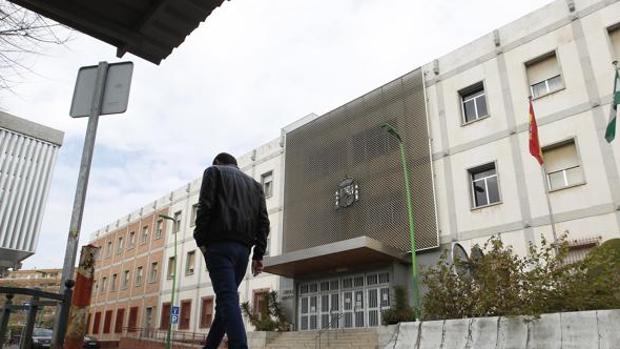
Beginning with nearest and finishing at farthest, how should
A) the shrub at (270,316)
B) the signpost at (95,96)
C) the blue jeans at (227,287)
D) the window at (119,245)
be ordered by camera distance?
the blue jeans at (227,287) → the signpost at (95,96) → the shrub at (270,316) → the window at (119,245)

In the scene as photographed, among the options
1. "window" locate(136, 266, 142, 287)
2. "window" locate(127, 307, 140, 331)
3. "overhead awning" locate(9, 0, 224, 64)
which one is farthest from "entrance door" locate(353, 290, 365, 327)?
"window" locate(136, 266, 142, 287)

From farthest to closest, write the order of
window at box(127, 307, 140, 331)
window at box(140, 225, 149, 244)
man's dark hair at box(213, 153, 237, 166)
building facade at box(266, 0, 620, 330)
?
window at box(140, 225, 149, 244) < window at box(127, 307, 140, 331) < building facade at box(266, 0, 620, 330) < man's dark hair at box(213, 153, 237, 166)

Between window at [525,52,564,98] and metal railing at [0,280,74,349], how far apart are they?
1907cm

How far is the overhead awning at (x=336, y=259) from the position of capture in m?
20.2

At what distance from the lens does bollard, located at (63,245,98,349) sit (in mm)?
3086

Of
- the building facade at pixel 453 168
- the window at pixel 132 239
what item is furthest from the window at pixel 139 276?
the building facade at pixel 453 168

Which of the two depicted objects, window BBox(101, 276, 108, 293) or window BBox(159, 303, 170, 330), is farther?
window BBox(101, 276, 108, 293)

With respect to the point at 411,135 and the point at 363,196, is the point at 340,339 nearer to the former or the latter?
the point at 363,196

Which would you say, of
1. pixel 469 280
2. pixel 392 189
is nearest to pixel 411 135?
pixel 392 189

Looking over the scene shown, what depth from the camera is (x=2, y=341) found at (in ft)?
10.3

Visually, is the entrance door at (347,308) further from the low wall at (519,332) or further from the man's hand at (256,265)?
the man's hand at (256,265)

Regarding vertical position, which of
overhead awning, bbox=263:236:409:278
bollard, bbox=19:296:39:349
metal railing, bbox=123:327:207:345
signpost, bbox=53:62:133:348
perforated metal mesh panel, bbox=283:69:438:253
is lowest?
bollard, bbox=19:296:39:349

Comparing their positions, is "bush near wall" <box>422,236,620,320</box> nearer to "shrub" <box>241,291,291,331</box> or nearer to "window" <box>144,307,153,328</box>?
"shrub" <box>241,291,291,331</box>

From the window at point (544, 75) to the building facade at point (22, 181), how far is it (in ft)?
58.1
